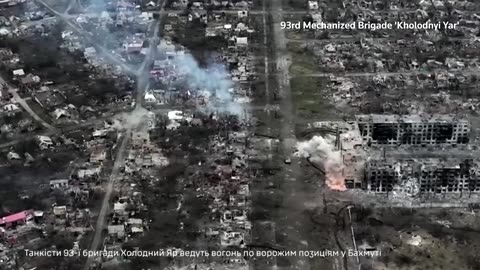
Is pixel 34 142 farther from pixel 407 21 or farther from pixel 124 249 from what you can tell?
pixel 407 21

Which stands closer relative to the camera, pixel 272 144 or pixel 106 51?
pixel 272 144

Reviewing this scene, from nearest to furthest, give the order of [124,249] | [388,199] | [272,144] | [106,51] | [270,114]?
1. [124,249]
2. [388,199]
3. [272,144]
4. [270,114]
5. [106,51]

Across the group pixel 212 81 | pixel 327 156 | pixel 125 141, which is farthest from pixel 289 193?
pixel 212 81

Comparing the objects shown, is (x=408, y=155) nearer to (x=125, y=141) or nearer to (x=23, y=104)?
(x=125, y=141)

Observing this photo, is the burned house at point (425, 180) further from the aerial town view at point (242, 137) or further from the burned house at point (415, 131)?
the burned house at point (415, 131)

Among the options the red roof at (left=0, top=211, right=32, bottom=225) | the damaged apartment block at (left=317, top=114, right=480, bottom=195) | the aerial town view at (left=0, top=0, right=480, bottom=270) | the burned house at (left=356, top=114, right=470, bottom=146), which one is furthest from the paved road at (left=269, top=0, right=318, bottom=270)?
the red roof at (left=0, top=211, right=32, bottom=225)

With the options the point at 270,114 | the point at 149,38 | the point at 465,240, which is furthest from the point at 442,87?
the point at 149,38

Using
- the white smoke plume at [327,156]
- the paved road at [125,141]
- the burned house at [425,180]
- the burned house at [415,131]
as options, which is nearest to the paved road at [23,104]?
the paved road at [125,141]
